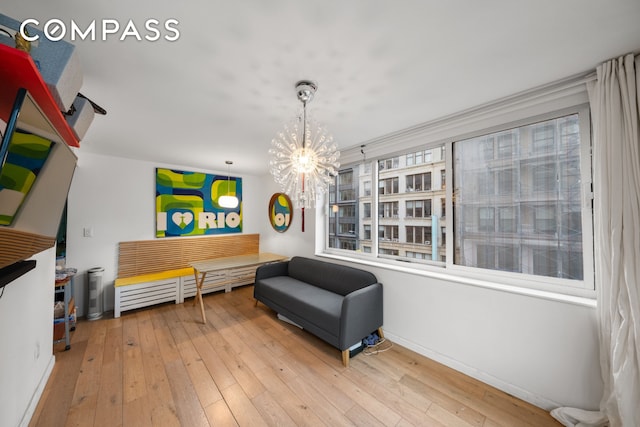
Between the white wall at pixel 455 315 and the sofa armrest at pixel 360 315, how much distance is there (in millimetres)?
196

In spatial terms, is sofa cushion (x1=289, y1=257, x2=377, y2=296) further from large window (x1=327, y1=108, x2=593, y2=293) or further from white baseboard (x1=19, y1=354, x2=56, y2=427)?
white baseboard (x1=19, y1=354, x2=56, y2=427)

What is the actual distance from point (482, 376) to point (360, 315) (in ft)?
3.73

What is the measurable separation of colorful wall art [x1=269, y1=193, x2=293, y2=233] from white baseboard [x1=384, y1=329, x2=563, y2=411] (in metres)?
2.62

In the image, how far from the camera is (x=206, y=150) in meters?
3.16

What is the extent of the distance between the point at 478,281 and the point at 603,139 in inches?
53.4

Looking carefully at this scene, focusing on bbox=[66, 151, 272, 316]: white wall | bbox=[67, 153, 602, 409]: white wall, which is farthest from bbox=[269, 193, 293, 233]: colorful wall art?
bbox=[66, 151, 272, 316]: white wall

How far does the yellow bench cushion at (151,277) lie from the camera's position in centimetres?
323

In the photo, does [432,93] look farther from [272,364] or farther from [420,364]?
[272,364]

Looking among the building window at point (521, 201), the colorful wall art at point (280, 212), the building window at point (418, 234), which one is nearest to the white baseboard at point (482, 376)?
the building window at point (521, 201)

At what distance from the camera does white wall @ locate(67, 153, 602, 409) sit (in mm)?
1597

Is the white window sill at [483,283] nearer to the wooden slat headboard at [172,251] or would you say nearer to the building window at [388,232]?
the building window at [388,232]

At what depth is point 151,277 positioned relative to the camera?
3.47 metres

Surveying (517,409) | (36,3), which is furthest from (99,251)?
(517,409)

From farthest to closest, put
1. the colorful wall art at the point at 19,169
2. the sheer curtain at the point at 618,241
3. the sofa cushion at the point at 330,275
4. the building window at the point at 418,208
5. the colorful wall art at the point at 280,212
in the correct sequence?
the colorful wall art at the point at 280,212 → the sofa cushion at the point at 330,275 → the building window at the point at 418,208 → the sheer curtain at the point at 618,241 → the colorful wall art at the point at 19,169
